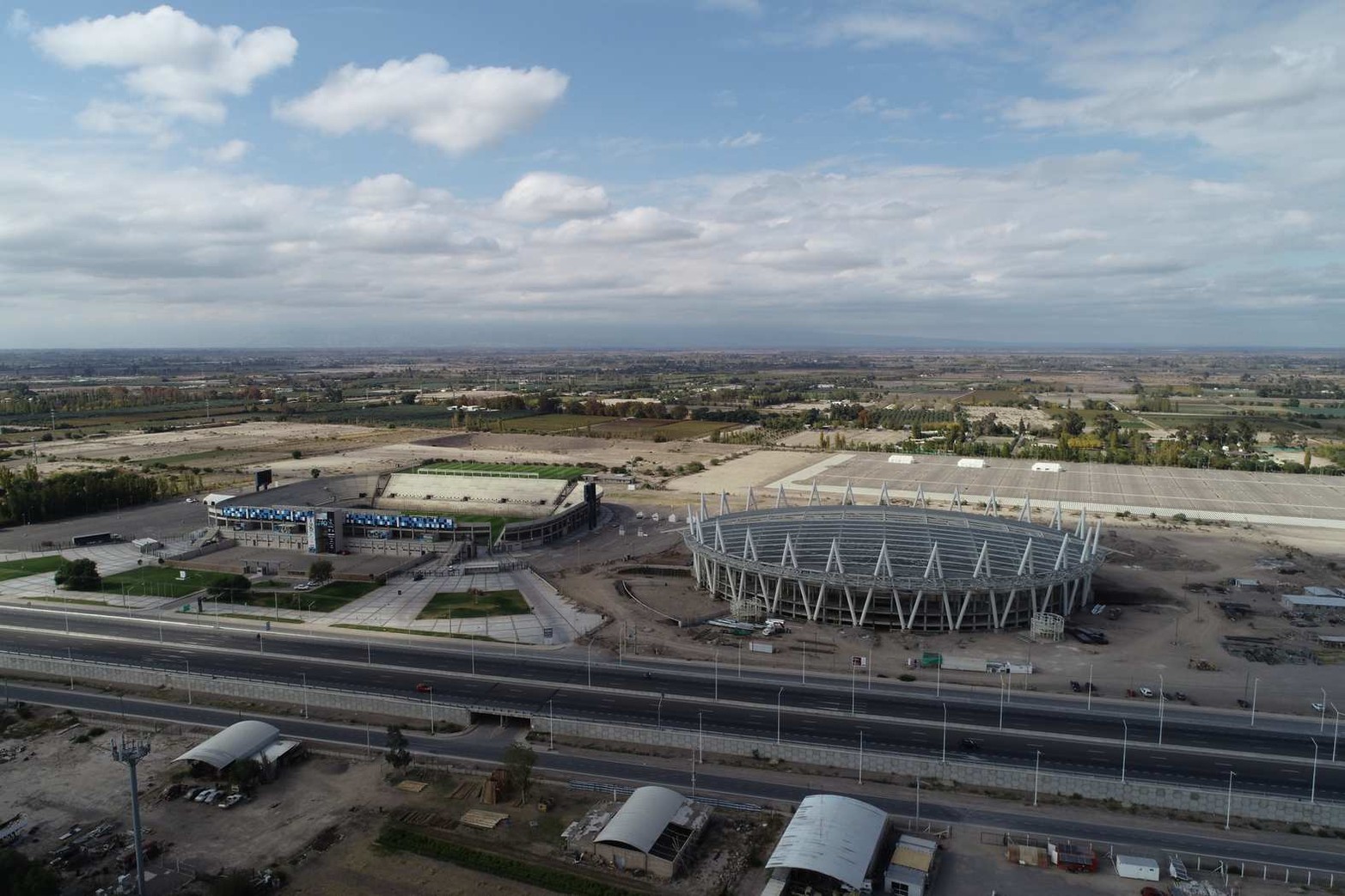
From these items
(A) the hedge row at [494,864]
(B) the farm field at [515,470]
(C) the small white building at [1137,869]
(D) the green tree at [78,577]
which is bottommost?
(A) the hedge row at [494,864]

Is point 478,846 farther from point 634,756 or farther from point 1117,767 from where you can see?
point 1117,767

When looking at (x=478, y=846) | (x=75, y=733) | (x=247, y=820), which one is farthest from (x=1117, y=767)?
(x=75, y=733)

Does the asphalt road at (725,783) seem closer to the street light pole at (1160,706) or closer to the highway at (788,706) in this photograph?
the highway at (788,706)

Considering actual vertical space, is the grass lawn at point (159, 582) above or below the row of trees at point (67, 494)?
below

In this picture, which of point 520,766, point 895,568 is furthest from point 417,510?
point 520,766

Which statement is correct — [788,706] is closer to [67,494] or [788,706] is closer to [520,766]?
[520,766]

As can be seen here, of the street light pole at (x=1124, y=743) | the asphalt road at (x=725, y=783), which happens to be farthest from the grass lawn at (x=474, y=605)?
the street light pole at (x=1124, y=743)
